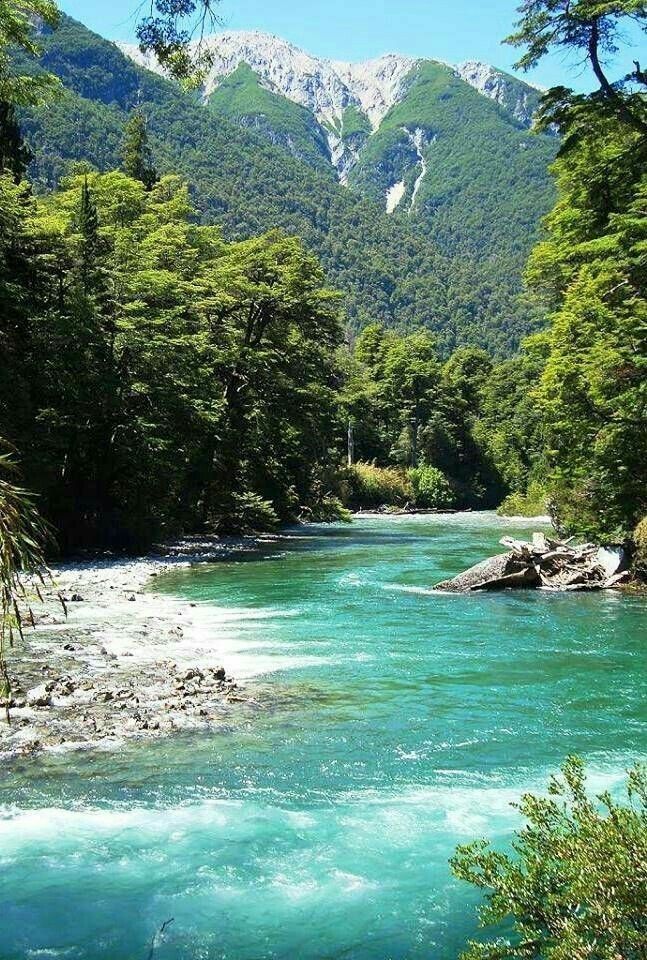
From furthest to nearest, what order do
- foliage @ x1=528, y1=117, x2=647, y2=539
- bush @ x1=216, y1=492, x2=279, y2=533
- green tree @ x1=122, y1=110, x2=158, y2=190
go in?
green tree @ x1=122, y1=110, x2=158, y2=190 < bush @ x1=216, y1=492, x2=279, y2=533 < foliage @ x1=528, y1=117, x2=647, y2=539

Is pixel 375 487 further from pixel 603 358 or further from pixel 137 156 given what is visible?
pixel 603 358

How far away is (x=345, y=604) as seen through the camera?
1831 centimetres

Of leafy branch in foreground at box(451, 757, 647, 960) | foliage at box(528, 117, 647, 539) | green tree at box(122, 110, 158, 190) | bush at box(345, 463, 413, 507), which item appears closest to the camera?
leafy branch in foreground at box(451, 757, 647, 960)

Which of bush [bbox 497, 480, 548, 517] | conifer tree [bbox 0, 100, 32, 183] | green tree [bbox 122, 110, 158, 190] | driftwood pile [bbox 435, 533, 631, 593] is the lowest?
bush [bbox 497, 480, 548, 517]

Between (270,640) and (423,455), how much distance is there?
59.4m

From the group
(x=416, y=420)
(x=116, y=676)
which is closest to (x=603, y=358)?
(x=116, y=676)

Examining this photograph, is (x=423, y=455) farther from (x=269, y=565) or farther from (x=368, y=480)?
(x=269, y=565)

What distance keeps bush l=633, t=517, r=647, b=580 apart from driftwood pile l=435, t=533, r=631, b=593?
0.95ft

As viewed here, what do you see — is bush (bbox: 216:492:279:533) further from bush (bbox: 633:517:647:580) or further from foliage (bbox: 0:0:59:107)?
foliage (bbox: 0:0:59:107)

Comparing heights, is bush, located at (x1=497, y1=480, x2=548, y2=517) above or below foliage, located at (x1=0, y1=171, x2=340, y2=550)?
below

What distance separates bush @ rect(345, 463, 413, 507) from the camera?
2438 inches

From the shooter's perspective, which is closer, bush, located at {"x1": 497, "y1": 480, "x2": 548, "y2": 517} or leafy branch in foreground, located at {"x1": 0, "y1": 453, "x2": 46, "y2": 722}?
leafy branch in foreground, located at {"x1": 0, "y1": 453, "x2": 46, "y2": 722}

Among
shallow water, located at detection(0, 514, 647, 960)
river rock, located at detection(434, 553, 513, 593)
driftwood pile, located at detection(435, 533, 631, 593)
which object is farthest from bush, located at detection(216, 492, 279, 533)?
shallow water, located at detection(0, 514, 647, 960)

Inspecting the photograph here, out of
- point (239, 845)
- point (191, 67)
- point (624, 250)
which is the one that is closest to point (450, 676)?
point (239, 845)
